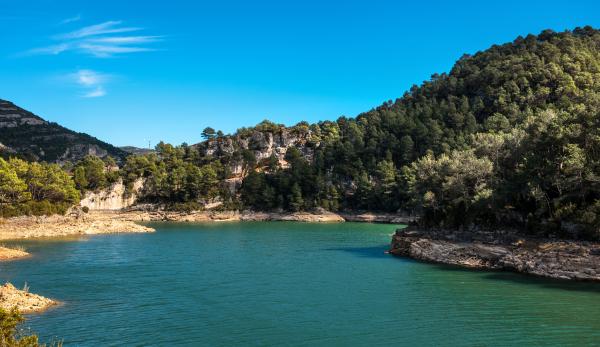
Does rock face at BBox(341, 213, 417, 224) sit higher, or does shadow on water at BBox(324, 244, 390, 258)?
rock face at BBox(341, 213, 417, 224)

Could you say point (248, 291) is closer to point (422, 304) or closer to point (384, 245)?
point (422, 304)

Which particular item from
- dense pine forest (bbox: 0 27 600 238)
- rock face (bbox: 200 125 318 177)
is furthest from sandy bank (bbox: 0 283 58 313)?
rock face (bbox: 200 125 318 177)

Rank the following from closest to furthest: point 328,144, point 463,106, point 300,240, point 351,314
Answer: point 351,314, point 300,240, point 463,106, point 328,144

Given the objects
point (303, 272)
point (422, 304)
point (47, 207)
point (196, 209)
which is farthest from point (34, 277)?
point (196, 209)

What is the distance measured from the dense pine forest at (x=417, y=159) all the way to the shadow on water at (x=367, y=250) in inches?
316

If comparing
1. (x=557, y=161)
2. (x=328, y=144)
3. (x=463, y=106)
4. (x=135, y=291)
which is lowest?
(x=135, y=291)

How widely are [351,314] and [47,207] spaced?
285 ft

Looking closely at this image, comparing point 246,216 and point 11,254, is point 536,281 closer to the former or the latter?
point 11,254

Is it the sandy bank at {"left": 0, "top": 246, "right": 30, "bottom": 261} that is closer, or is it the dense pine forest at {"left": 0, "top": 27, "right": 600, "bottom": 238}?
the sandy bank at {"left": 0, "top": 246, "right": 30, "bottom": 261}

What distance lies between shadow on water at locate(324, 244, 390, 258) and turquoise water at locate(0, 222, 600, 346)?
1.99 metres

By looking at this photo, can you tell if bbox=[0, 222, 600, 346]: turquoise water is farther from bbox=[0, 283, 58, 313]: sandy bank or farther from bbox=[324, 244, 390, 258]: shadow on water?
bbox=[324, 244, 390, 258]: shadow on water

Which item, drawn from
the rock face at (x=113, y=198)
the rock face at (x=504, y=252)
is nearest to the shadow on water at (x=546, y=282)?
the rock face at (x=504, y=252)

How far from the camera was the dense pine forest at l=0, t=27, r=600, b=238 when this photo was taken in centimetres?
5412

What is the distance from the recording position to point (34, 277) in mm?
42000
